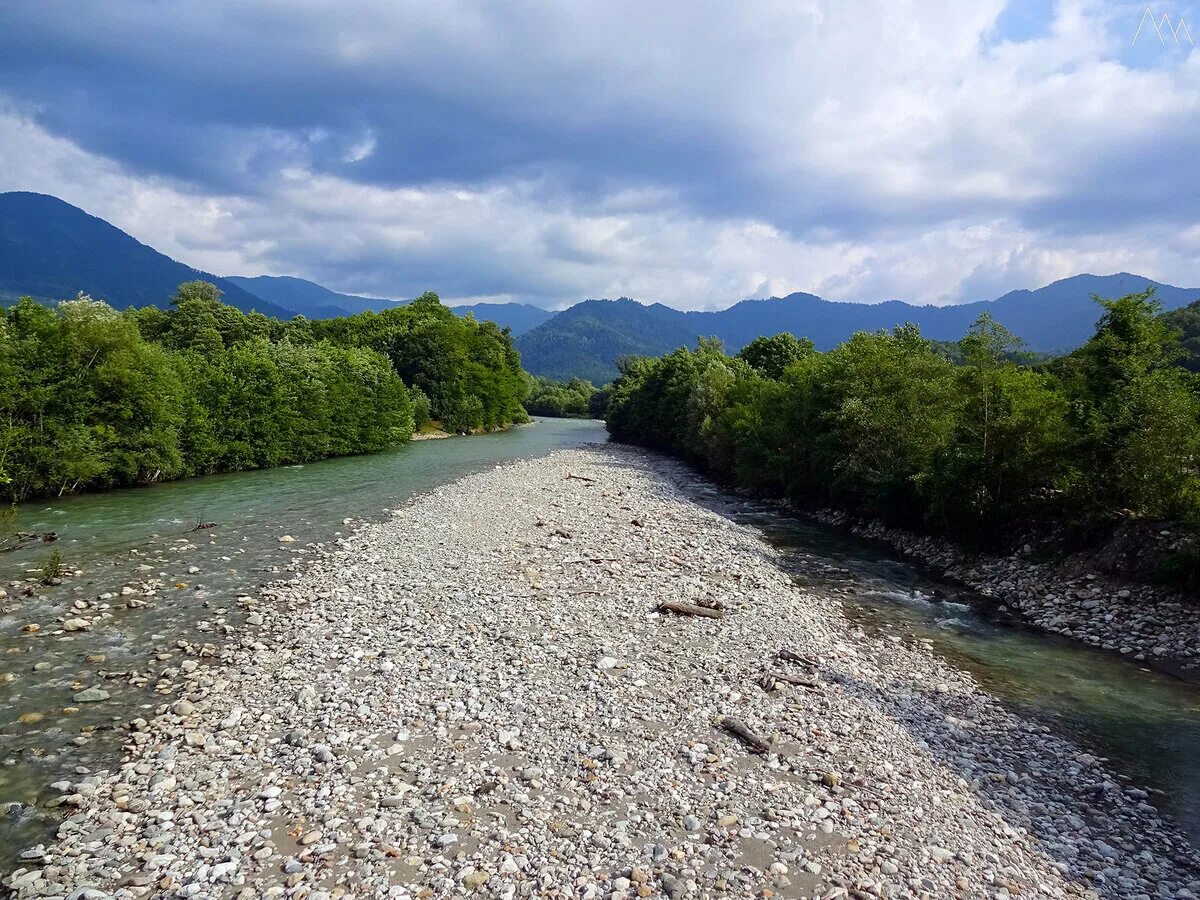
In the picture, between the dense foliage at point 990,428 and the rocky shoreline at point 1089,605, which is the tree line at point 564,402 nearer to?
the dense foliage at point 990,428

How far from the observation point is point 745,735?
10.9 metres

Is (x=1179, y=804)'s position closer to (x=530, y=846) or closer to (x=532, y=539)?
(x=530, y=846)

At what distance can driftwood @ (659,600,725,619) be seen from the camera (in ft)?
56.2

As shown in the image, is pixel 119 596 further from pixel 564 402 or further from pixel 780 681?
pixel 564 402

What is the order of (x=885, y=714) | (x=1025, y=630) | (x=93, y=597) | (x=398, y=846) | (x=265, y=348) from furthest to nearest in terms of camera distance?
(x=265, y=348), (x=1025, y=630), (x=93, y=597), (x=885, y=714), (x=398, y=846)

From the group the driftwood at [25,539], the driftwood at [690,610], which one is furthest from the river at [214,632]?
the driftwood at [690,610]

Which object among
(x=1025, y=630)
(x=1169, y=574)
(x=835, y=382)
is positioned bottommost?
(x=1025, y=630)

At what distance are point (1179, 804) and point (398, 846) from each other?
1160cm

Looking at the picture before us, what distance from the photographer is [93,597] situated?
17188 millimetres

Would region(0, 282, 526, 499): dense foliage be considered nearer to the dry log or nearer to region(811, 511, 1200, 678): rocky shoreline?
the dry log

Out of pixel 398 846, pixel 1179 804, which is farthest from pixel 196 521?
pixel 1179 804

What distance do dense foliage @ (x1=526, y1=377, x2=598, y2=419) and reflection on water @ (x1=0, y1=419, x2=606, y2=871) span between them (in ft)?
466

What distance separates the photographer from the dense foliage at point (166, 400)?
31953 mm

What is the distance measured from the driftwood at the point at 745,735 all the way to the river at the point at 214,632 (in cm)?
598
